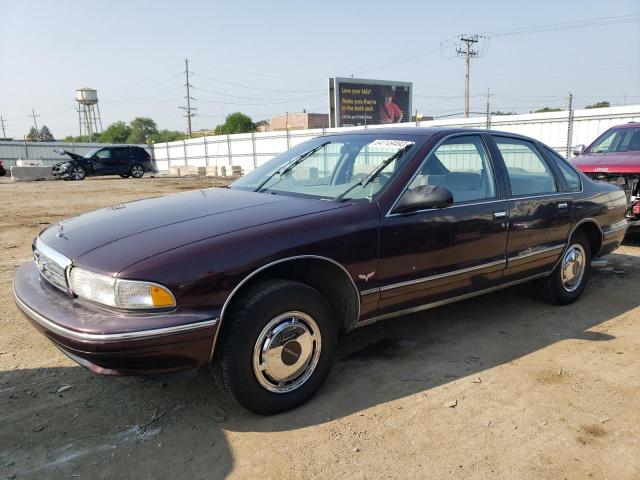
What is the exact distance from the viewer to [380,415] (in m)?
2.81

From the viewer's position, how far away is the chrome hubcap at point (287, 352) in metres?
2.65

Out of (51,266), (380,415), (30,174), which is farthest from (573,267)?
(30,174)

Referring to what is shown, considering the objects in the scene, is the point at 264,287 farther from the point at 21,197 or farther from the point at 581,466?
the point at 21,197

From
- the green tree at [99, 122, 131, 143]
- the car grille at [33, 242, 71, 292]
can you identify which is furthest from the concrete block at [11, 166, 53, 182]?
the green tree at [99, 122, 131, 143]

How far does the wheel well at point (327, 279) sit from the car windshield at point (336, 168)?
0.52 meters

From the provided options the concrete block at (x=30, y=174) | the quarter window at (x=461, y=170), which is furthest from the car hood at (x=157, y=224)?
the concrete block at (x=30, y=174)

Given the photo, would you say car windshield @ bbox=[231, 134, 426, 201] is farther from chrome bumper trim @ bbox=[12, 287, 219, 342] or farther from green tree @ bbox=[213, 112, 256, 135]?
green tree @ bbox=[213, 112, 256, 135]

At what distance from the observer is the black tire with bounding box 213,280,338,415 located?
253 centimetres

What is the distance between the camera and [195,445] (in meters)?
2.55

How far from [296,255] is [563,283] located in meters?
3.01

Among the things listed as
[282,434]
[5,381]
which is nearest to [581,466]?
[282,434]

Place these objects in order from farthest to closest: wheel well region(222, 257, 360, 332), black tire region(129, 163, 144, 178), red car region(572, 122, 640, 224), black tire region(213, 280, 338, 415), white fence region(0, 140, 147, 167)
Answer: white fence region(0, 140, 147, 167) < black tire region(129, 163, 144, 178) < red car region(572, 122, 640, 224) < wheel well region(222, 257, 360, 332) < black tire region(213, 280, 338, 415)

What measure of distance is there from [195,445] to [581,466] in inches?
74.5

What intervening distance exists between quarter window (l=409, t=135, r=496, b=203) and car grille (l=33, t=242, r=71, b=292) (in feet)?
7.02
